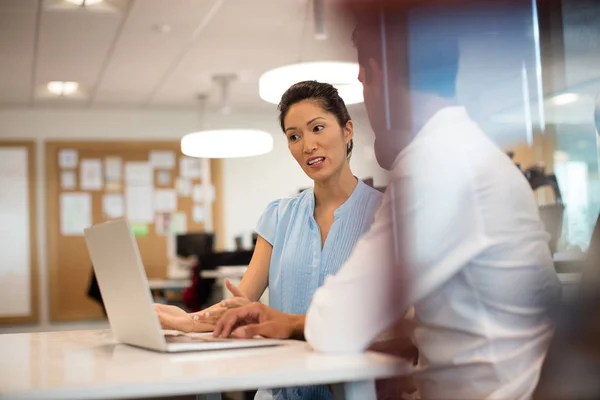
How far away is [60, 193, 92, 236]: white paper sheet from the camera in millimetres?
8039

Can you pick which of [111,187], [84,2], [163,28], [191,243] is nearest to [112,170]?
[111,187]

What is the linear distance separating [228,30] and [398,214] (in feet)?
14.6

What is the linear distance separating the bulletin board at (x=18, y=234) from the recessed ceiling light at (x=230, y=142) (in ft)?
11.7

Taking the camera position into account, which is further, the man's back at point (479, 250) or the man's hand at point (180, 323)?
the man's hand at point (180, 323)

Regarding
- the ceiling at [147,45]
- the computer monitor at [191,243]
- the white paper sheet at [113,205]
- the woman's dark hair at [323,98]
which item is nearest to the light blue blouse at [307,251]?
the woman's dark hair at [323,98]

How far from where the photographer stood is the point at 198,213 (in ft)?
27.7

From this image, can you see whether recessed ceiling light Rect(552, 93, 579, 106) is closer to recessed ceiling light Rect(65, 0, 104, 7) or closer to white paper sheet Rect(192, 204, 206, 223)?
recessed ceiling light Rect(65, 0, 104, 7)

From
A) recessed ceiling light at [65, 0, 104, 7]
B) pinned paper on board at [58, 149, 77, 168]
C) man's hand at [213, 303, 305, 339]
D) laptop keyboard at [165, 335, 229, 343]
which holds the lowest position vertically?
laptop keyboard at [165, 335, 229, 343]

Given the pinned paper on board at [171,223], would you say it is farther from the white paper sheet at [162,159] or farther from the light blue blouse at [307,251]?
the light blue blouse at [307,251]

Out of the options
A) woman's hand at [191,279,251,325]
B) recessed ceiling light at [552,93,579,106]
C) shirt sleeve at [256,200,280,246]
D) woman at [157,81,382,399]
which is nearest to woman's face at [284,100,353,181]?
woman at [157,81,382,399]

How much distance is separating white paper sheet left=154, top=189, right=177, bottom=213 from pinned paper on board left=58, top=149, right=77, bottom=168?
91 cm

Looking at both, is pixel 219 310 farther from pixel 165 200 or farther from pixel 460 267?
pixel 165 200

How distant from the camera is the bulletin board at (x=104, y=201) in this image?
7.96m

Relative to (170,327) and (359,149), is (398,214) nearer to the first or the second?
(359,149)
